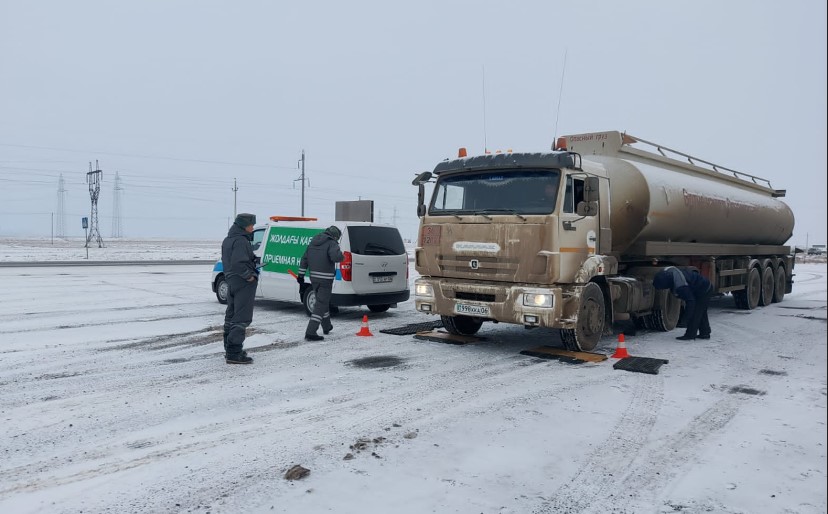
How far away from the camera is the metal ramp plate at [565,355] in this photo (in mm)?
8547

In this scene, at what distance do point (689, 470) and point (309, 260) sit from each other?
6.84m

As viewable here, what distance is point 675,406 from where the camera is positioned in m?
6.45

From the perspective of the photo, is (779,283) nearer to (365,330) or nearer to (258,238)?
(365,330)

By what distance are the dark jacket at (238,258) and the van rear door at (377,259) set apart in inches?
138

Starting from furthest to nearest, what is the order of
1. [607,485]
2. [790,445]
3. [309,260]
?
[309,260] < [790,445] < [607,485]

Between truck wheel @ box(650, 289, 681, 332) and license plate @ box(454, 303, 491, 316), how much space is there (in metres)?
4.05

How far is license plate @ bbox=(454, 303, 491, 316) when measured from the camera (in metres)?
8.75

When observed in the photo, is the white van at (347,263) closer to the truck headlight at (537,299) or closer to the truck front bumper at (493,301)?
the truck front bumper at (493,301)

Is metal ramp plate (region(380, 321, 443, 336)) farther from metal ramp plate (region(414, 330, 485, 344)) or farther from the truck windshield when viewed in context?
the truck windshield

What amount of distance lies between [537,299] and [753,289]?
981cm

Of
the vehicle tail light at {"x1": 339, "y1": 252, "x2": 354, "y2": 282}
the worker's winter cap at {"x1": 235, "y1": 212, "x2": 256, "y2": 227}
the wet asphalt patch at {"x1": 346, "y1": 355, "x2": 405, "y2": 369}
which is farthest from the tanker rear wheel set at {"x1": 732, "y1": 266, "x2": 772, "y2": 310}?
the worker's winter cap at {"x1": 235, "y1": 212, "x2": 256, "y2": 227}

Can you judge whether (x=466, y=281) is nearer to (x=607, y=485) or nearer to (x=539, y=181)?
(x=539, y=181)

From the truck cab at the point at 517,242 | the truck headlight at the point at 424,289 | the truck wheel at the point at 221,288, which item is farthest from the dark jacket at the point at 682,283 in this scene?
the truck wheel at the point at 221,288

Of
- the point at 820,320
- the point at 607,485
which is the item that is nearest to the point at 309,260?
the point at 607,485
